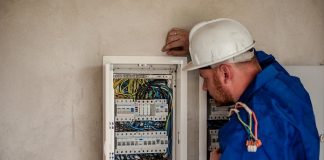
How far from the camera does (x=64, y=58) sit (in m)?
1.83

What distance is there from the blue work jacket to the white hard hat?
0.15 metres

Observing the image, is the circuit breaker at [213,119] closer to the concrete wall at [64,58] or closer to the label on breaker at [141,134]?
the label on breaker at [141,134]

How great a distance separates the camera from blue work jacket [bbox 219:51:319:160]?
138 cm

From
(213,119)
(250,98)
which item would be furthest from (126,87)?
(250,98)

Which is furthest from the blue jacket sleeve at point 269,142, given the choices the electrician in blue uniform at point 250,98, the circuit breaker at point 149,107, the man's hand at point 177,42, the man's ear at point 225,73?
the man's hand at point 177,42

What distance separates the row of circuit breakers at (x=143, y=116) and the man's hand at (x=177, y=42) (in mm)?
127

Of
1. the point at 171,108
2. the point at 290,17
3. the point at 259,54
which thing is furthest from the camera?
the point at 290,17

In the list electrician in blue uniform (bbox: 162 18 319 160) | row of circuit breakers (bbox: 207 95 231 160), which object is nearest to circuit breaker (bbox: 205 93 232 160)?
row of circuit breakers (bbox: 207 95 231 160)

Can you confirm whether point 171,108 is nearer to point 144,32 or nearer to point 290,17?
point 144,32

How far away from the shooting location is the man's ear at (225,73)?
1.55m

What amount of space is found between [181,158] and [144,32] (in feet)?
2.24

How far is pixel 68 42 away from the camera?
5.99 ft

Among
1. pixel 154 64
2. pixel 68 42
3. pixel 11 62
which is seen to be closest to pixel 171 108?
pixel 154 64

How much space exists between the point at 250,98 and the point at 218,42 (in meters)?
0.27
